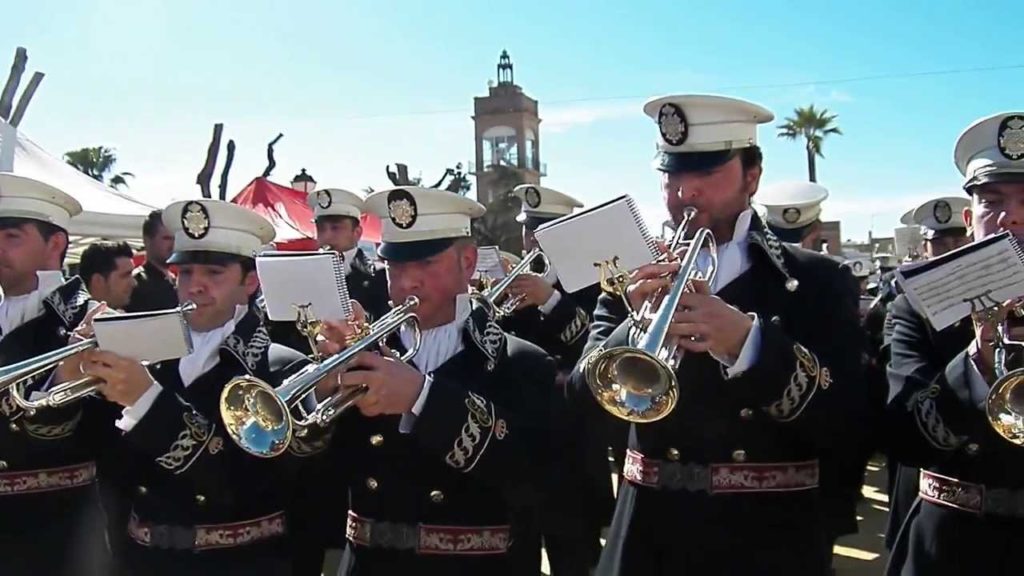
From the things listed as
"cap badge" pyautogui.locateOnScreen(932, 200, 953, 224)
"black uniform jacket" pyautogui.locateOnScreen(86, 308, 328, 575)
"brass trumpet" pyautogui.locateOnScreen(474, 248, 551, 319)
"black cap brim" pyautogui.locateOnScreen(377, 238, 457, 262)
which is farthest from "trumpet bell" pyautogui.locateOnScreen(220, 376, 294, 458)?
"cap badge" pyautogui.locateOnScreen(932, 200, 953, 224)

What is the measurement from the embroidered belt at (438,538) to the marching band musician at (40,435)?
1.60 meters

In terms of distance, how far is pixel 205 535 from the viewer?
3387mm

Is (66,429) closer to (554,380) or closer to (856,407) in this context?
(554,380)

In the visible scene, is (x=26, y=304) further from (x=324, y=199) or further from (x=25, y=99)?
(x=25, y=99)

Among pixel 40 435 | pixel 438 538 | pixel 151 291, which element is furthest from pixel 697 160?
pixel 151 291

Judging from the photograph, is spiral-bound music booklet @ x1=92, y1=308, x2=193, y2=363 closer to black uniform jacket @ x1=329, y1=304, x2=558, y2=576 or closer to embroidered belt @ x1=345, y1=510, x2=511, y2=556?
black uniform jacket @ x1=329, y1=304, x2=558, y2=576

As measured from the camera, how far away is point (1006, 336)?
2684 mm

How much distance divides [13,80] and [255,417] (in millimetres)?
13075

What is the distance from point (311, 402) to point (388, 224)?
77 centimetres

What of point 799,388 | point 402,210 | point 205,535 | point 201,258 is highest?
point 402,210

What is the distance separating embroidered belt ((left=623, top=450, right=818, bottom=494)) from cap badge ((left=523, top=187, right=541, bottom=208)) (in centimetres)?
456

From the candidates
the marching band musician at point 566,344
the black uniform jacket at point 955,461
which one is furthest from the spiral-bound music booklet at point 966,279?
the marching band musician at point 566,344

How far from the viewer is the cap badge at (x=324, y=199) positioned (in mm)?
7710

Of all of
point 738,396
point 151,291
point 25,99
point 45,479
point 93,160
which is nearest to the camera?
point 738,396
